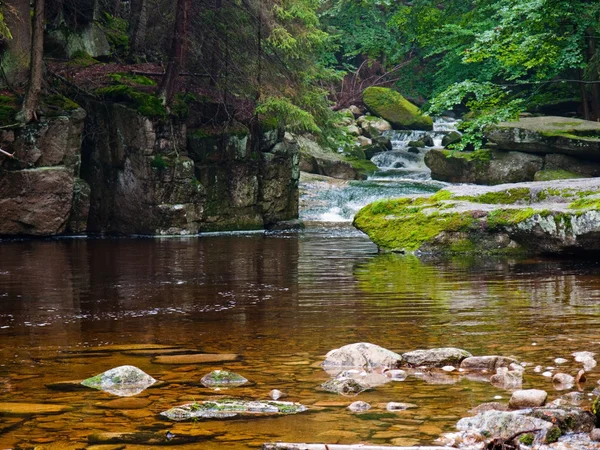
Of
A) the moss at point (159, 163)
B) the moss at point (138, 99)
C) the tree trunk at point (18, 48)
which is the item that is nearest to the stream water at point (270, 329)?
the moss at point (159, 163)

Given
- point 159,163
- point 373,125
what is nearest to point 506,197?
point 159,163

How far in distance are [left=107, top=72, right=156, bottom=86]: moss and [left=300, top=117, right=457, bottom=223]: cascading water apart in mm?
6441

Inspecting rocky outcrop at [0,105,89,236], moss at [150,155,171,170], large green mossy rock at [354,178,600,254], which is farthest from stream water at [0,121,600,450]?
moss at [150,155,171,170]

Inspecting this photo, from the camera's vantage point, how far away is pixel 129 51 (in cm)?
2609

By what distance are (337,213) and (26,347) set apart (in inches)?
789

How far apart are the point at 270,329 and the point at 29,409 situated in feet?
10.8

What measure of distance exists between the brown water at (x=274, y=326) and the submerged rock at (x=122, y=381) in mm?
114

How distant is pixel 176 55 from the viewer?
22656mm

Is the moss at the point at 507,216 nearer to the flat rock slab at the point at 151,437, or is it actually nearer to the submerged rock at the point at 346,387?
the submerged rock at the point at 346,387

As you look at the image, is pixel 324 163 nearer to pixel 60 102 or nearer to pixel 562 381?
pixel 60 102

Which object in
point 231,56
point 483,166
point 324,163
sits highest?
point 231,56

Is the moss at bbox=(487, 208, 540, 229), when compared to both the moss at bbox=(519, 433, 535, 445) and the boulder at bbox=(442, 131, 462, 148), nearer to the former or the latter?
the moss at bbox=(519, 433, 535, 445)

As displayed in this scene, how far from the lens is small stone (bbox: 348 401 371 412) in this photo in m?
5.24

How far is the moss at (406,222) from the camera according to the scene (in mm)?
15500
